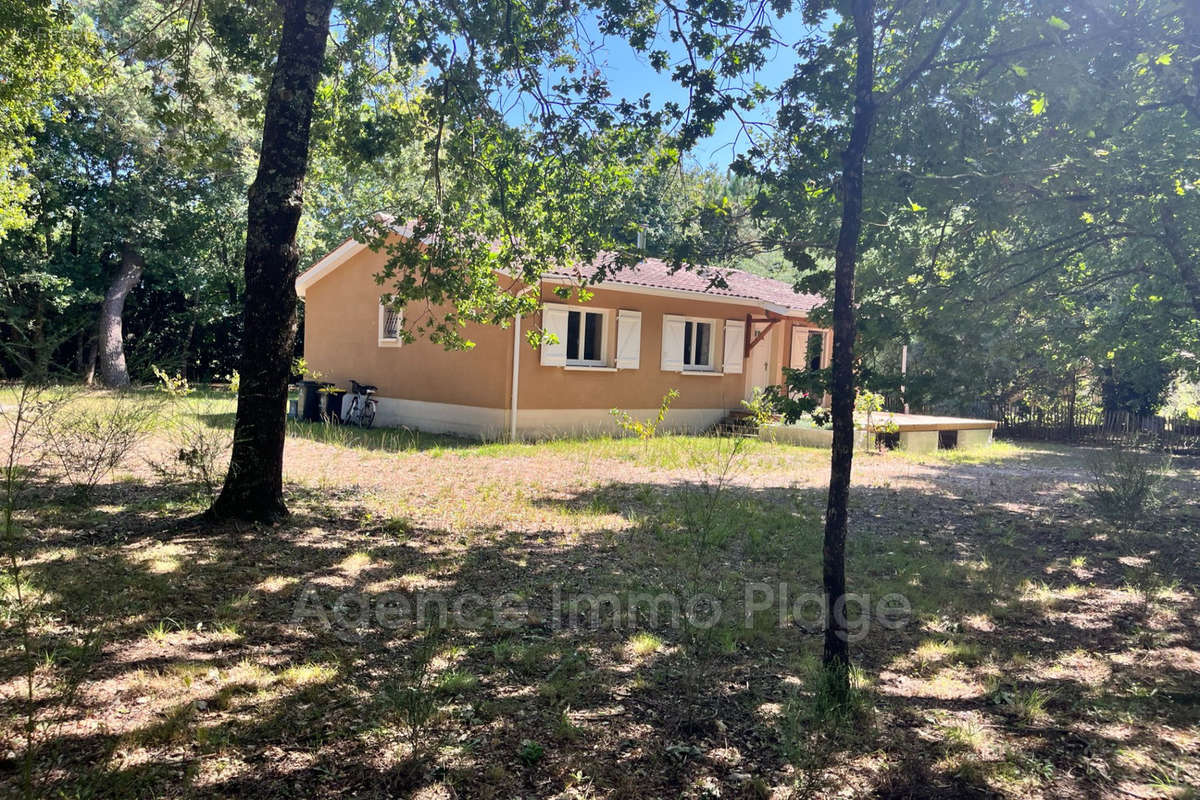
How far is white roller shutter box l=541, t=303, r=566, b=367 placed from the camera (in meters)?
12.9

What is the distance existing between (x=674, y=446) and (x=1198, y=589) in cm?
783

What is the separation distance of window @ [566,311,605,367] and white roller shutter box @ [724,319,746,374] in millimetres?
3270

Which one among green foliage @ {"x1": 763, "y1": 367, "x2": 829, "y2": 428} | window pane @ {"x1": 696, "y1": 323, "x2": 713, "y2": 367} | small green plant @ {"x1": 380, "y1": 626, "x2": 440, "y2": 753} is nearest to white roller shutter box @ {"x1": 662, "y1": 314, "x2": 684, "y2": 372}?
window pane @ {"x1": 696, "y1": 323, "x2": 713, "y2": 367}

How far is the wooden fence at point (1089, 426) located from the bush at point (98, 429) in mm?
19273

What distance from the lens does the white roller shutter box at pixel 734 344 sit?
1588 cm

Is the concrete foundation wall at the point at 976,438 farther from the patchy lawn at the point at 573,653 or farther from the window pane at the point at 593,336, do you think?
the patchy lawn at the point at 573,653

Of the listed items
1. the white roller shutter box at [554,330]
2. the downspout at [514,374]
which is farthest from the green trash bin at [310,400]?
the white roller shutter box at [554,330]

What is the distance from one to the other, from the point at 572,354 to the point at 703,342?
3.57 metres

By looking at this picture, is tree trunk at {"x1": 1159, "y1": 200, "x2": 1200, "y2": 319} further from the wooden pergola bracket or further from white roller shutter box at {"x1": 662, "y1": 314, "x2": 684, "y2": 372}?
the wooden pergola bracket

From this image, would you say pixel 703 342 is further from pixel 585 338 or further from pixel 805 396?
pixel 805 396

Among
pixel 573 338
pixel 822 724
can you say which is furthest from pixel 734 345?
pixel 822 724

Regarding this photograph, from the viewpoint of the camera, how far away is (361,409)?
14.7 meters

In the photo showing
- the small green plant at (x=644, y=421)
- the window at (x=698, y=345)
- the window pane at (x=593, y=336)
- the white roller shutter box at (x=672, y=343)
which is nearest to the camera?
the small green plant at (x=644, y=421)

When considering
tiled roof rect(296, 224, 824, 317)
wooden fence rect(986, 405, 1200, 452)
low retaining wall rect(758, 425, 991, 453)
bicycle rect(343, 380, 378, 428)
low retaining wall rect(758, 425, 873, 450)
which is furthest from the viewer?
wooden fence rect(986, 405, 1200, 452)
